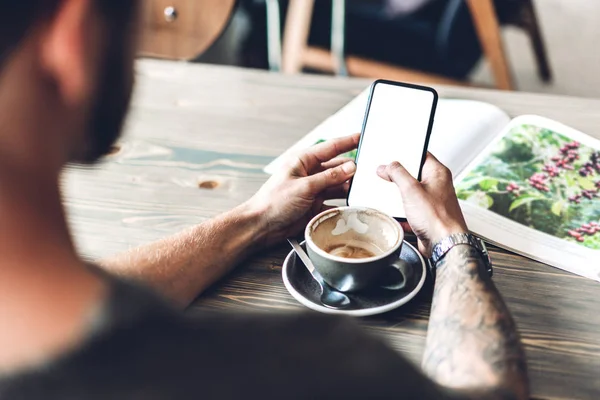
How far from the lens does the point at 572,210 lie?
84 cm

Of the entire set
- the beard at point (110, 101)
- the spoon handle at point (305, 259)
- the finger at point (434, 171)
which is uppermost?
the beard at point (110, 101)

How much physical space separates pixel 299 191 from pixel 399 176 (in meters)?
0.13

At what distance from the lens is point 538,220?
820mm

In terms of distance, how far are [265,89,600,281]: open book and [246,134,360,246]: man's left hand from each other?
0.19 ft

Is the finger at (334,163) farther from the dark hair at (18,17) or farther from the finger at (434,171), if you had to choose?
the dark hair at (18,17)

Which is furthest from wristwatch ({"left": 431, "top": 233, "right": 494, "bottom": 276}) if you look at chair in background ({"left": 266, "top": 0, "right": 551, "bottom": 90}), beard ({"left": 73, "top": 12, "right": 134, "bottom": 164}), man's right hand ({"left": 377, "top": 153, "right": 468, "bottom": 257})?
chair in background ({"left": 266, "top": 0, "right": 551, "bottom": 90})

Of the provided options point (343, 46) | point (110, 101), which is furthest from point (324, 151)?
point (343, 46)

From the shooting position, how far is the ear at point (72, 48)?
34 centimetres

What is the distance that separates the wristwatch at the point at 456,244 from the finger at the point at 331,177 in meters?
0.16

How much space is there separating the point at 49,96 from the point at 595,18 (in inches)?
125

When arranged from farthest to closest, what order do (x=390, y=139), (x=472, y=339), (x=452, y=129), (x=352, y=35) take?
(x=352, y=35) → (x=452, y=129) → (x=390, y=139) → (x=472, y=339)

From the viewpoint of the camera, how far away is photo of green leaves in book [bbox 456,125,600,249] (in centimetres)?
82

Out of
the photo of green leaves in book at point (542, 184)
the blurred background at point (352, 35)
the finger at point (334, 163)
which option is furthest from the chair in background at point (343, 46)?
the finger at point (334, 163)

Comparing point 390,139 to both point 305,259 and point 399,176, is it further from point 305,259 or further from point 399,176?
point 305,259
